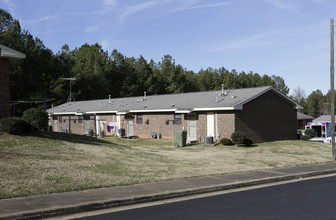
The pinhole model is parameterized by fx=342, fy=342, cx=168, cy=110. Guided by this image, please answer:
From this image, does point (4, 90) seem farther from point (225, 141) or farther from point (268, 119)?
point (268, 119)

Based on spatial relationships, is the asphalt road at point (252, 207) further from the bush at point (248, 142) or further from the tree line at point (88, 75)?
the tree line at point (88, 75)

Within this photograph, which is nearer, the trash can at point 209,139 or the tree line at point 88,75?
the trash can at point 209,139

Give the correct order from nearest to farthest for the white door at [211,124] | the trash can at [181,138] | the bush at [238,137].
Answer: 1. the bush at [238,137]
2. the trash can at [181,138]
3. the white door at [211,124]

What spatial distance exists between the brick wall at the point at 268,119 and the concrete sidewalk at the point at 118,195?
1324 cm

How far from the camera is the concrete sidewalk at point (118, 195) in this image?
26.2 ft

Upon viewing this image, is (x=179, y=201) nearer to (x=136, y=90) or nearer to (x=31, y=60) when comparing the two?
(x=31, y=60)

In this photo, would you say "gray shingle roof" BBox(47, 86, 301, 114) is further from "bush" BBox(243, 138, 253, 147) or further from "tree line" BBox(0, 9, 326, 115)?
"tree line" BBox(0, 9, 326, 115)

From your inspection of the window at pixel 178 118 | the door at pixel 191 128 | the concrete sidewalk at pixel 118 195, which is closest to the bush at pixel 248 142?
the door at pixel 191 128

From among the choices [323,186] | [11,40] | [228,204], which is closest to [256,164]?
[323,186]

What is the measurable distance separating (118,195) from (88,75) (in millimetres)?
56209

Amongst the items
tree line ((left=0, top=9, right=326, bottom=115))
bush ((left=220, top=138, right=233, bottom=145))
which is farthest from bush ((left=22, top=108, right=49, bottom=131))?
tree line ((left=0, top=9, right=326, bottom=115))

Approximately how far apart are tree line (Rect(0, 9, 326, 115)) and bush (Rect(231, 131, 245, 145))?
35.9 metres

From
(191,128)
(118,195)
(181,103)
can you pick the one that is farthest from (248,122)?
(118,195)

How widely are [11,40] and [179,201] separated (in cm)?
4996
